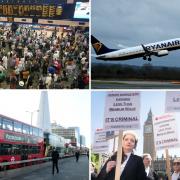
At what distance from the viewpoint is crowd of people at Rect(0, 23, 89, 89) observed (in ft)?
17.1

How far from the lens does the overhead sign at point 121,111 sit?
522 centimetres

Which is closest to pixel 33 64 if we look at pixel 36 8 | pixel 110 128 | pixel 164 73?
pixel 36 8

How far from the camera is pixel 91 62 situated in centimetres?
524

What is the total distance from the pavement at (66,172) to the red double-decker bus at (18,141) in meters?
0.19

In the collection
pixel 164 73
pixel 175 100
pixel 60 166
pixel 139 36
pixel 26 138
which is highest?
pixel 139 36

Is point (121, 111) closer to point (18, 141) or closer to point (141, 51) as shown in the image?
point (141, 51)

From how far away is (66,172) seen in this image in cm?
523

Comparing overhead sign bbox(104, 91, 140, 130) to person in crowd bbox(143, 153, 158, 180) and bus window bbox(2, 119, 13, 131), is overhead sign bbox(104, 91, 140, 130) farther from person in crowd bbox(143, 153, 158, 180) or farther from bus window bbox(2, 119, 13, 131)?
bus window bbox(2, 119, 13, 131)

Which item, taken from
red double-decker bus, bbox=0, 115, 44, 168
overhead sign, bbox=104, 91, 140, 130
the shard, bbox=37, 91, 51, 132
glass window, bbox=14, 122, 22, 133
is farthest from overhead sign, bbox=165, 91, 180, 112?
glass window, bbox=14, 122, 22, 133

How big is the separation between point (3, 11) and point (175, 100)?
7.52ft

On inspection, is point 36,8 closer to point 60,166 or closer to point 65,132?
point 65,132

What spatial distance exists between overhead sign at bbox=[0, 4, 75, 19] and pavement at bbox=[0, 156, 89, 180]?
5.58 feet

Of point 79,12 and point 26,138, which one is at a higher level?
point 79,12

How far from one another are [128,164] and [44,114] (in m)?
1.15
